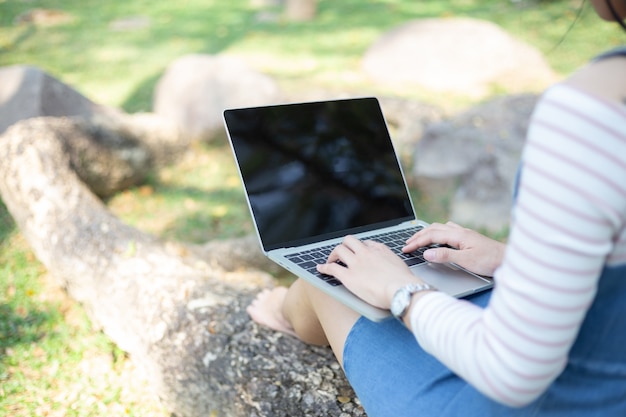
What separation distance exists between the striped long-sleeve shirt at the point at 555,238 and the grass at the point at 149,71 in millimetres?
1919

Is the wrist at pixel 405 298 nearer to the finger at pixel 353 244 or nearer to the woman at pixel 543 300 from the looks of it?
the woman at pixel 543 300

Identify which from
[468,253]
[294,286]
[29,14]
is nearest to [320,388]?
[294,286]

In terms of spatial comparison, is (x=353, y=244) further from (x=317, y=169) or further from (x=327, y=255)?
(x=317, y=169)

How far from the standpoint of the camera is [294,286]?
2039mm

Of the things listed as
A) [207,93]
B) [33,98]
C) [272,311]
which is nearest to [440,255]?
[272,311]

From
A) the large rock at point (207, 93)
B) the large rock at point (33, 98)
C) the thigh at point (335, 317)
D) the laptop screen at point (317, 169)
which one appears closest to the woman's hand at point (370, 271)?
the thigh at point (335, 317)

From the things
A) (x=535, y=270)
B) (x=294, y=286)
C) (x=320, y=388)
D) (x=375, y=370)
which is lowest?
(x=320, y=388)

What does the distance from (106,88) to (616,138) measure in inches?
282

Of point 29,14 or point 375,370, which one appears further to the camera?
point 29,14

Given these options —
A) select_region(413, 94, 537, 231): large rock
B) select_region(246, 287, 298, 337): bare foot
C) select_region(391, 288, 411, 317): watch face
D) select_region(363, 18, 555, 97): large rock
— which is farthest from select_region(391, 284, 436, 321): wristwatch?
select_region(363, 18, 555, 97): large rock

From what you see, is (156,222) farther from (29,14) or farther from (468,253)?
(29,14)

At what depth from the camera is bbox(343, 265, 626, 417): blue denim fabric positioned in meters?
1.17

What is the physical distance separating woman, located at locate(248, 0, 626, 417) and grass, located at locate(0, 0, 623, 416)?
1.50 meters

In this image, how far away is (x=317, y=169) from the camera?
2.14m
